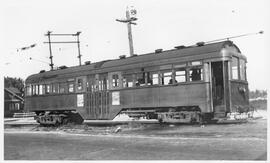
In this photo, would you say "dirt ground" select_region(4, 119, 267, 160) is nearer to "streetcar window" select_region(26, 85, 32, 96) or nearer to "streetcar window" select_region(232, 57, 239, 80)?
"streetcar window" select_region(232, 57, 239, 80)

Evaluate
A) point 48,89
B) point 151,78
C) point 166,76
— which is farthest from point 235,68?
point 48,89

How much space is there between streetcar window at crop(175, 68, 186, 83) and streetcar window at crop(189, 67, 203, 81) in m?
0.34

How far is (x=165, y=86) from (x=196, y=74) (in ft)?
5.24

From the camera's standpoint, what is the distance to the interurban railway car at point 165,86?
50.0ft

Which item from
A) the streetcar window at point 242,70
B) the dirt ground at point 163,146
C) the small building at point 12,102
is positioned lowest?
the dirt ground at point 163,146

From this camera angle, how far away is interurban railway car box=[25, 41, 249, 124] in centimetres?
1523

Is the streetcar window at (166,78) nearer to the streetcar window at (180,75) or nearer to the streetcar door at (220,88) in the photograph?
the streetcar window at (180,75)

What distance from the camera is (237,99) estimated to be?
51.0 feet

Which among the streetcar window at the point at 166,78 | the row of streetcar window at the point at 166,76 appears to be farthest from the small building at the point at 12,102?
the streetcar window at the point at 166,78

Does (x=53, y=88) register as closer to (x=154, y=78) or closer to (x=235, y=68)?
(x=154, y=78)

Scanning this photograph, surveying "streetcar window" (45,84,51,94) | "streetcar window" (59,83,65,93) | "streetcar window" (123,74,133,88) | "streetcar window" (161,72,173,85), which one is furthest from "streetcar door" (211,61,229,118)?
"streetcar window" (45,84,51,94)

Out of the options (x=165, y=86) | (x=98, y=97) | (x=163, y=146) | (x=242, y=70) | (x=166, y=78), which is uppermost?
(x=242, y=70)

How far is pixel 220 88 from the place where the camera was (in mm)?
15453

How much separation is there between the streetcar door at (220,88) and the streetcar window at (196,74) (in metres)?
0.52
